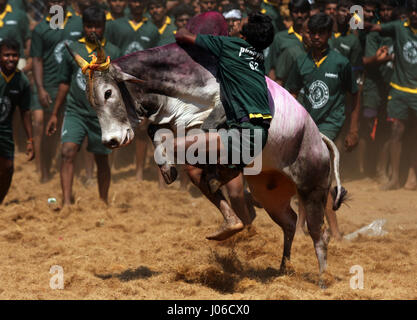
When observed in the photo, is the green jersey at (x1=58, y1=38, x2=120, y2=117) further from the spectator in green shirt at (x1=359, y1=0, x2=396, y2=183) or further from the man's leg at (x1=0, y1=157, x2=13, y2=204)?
the spectator in green shirt at (x1=359, y1=0, x2=396, y2=183)

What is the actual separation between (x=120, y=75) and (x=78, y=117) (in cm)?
350

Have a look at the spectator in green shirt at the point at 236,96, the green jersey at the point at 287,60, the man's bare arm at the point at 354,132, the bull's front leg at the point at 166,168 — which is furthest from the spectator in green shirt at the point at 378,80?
the bull's front leg at the point at 166,168

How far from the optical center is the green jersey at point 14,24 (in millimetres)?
11336

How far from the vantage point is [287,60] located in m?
9.23

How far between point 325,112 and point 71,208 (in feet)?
10.6

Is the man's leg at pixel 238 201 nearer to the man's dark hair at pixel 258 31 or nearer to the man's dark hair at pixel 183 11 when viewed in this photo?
the man's dark hair at pixel 258 31

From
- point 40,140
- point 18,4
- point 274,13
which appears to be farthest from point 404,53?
point 18,4

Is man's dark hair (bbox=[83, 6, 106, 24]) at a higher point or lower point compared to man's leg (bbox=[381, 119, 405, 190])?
higher

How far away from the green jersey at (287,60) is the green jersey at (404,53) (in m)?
1.43

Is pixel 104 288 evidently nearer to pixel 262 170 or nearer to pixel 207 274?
pixel 207 274

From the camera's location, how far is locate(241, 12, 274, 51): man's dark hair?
235 inches

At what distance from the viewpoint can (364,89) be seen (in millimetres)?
10680

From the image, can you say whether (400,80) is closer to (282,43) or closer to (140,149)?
(282,43)

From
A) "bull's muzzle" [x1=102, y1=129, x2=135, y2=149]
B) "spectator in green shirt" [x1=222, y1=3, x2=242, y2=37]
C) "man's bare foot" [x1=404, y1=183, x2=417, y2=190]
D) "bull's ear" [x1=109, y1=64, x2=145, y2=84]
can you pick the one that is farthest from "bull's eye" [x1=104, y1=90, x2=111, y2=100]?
"man's bare foot" [x1=404, y1=183, x2=417, y2=190]
